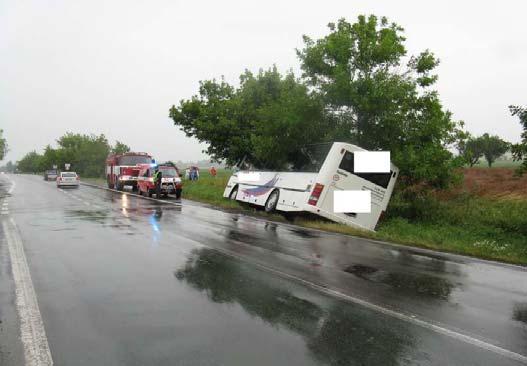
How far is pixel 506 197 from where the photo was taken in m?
24.2

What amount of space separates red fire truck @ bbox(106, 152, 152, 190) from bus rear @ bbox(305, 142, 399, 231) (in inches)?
926

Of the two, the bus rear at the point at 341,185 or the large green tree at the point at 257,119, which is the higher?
the large green tree at the point at 257,119

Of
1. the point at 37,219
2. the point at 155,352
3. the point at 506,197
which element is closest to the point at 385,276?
the point at 155,352

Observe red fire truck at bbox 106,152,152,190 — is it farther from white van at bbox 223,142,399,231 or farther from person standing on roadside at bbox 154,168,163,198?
white van at bbox 223,142,399,231

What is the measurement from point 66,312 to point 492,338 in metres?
4.58

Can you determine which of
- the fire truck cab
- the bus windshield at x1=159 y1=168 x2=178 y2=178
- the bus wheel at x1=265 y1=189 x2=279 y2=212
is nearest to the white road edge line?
the bus wheel at x1=265 y1=189 x2=279 y2=212

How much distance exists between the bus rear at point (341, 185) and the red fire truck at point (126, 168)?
23.5 metres

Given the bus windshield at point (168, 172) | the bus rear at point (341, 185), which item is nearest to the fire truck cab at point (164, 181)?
the bus windshield at point (168, 172)

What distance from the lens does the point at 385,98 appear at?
1667cm

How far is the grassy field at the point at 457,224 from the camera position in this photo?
11734 millimetres

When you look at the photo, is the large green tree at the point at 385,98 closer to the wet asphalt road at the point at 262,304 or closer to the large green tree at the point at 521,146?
the large green tree at the point at 521,146

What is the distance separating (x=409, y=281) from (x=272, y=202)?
10512mm

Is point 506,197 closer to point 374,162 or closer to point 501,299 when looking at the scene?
point 374,162

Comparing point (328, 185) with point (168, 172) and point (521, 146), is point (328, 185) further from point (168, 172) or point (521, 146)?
point (168, 172)
